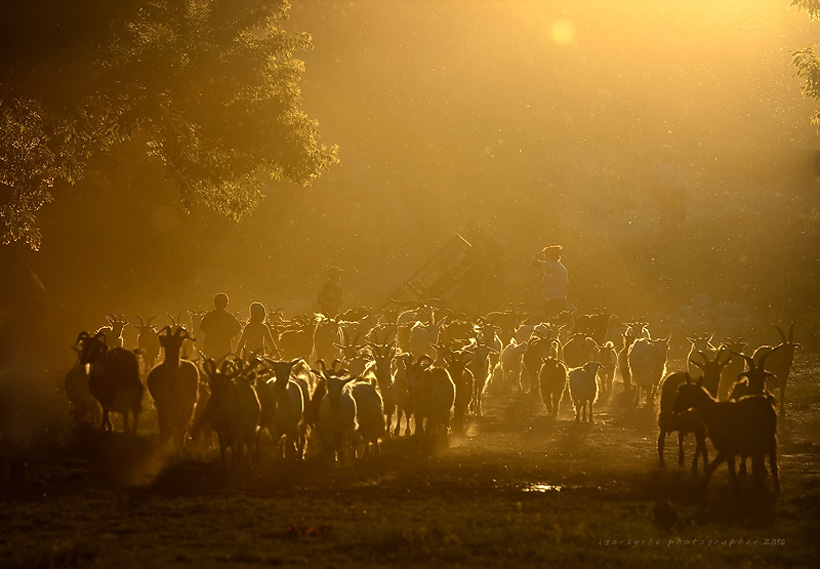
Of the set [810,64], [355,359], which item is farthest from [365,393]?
[810,64]

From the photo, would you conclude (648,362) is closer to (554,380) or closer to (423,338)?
(554,380)

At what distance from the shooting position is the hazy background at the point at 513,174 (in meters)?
41.7

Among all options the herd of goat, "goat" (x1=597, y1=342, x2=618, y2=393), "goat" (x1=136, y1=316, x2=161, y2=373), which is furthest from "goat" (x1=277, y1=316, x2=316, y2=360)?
"goat" (x1=597, y1=342, x2=618, y2=393)

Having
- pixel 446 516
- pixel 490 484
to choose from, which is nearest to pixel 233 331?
pixel 490 484

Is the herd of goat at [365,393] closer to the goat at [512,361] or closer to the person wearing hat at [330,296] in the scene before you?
the goat at [512,361]

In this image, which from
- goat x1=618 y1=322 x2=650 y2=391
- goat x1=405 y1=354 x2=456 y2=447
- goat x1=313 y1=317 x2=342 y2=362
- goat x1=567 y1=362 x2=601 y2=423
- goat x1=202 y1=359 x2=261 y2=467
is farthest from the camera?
goat x1=313 y1=317 x2=342 y2=362

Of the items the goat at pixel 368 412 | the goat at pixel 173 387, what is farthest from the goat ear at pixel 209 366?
the goat at pixel 368 412

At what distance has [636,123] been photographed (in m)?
63.7

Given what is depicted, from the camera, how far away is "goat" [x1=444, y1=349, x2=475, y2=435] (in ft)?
58.0

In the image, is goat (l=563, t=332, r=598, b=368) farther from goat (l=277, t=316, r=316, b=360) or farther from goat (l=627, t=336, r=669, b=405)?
goat (l=277, t=316, r=316, b=360)

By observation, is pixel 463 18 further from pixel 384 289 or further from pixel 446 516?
pixel 446 516

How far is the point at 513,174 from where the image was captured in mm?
55688

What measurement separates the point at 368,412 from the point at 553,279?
12041 millimetres

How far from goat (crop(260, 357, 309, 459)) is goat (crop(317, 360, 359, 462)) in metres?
0.36
